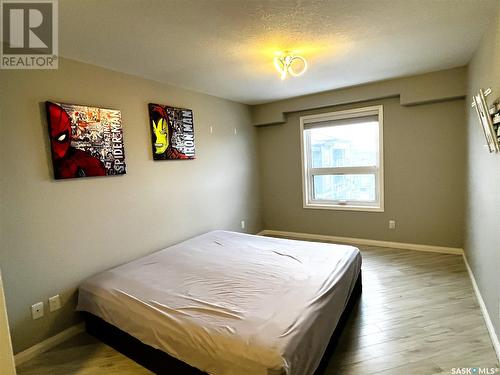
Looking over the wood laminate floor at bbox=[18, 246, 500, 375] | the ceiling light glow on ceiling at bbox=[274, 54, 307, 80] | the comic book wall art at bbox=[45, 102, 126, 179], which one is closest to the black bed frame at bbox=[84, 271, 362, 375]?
the wood laminate floor at bbox=[18, 246, 500, 375]

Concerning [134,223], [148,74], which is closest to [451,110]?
[148,74]

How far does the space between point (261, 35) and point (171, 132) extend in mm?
1595

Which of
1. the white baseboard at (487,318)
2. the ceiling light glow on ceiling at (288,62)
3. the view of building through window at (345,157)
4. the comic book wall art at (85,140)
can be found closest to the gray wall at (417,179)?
the view of building through window at (345,157)

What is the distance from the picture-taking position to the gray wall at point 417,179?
342 centimetres

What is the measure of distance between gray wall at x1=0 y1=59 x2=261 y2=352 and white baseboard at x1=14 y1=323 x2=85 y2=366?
4cm

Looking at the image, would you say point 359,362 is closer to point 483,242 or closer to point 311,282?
point 311,282

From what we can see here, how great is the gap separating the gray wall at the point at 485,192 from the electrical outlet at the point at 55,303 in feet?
10.8

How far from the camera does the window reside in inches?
157

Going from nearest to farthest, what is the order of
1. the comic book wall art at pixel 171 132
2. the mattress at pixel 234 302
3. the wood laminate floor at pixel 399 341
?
the mattress at pixel 234 302 < the wood laminate floor at pixel 399 341 < the comic book wall art at pixel 171 132

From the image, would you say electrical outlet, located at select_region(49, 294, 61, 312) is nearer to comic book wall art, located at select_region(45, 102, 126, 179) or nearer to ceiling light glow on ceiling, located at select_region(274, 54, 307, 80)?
comic book wall art, located at select_region(45, 102, 126, 179)

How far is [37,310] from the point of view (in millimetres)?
2084

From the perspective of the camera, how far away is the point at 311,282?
198 cm

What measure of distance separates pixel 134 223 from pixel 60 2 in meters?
1.93

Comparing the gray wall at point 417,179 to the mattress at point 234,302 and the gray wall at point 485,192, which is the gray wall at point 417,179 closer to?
the gray wall at point 485,192
